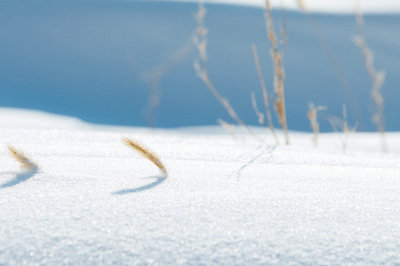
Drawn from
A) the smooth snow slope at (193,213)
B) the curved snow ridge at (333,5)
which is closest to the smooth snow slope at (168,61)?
the curved snow ridge at (333,5)

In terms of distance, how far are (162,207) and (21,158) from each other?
331mm

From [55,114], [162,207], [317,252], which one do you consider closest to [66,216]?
[162,207]

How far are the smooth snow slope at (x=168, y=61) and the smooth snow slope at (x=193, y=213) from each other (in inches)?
100

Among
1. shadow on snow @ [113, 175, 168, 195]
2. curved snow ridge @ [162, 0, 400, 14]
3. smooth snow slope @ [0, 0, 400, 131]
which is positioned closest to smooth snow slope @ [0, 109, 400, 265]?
shadow on snow @ [113, 175, 168, 195]

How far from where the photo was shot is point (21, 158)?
94 cm

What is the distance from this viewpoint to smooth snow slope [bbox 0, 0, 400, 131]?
3752 mm

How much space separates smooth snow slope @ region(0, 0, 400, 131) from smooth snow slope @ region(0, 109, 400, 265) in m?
2.55

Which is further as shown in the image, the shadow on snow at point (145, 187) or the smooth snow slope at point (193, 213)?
the shadow on snow at point (145, 187)

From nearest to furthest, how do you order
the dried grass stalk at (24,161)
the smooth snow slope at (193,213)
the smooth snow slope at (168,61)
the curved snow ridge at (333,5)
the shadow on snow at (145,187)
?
the smooth snow slope at (193,213) < the shadow on snow at (145,187) < the dried grass stalk at (24,161) < the smooth snow slope at (168,61) < the curved snow ridge at (333,5)

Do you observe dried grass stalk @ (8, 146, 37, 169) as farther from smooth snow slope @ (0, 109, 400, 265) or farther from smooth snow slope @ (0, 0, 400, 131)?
smooth snow slope @ (0, 0, 400, 131)

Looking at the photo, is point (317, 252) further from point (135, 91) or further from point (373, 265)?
point (135, 91)

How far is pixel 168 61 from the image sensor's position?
165 inches

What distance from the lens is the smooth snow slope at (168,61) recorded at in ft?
12.3

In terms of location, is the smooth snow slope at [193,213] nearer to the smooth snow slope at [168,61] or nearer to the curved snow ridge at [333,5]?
the smooth snow slope at [168,61]
